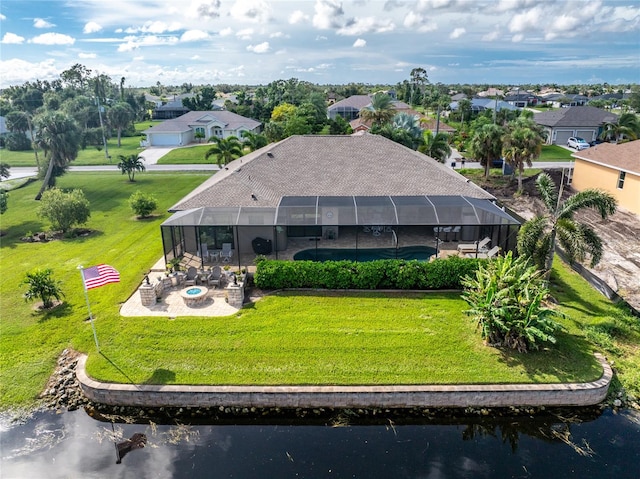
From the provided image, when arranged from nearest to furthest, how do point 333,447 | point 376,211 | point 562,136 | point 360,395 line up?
point 333,447 → point 360,395 → point 376,211 → point 562,136

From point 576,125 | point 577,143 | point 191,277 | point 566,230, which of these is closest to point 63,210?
point 191,277

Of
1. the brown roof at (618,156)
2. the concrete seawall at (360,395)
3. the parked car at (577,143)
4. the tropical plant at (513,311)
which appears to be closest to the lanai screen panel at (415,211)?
the tropical plant at (513,311)

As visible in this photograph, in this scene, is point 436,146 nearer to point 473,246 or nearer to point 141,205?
point 473,246

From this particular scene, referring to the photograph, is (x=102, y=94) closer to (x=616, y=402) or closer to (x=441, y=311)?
(x=441, y=311)

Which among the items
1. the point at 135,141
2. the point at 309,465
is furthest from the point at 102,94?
the point at 309,465

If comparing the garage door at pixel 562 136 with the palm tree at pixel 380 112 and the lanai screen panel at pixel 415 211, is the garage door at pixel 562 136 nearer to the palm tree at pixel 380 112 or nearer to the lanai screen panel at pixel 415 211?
the palm tree at pixel 380 112

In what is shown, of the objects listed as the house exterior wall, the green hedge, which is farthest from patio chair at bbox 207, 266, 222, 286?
the house exterior wall

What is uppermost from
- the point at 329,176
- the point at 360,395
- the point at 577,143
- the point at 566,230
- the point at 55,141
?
the point at 55,141
